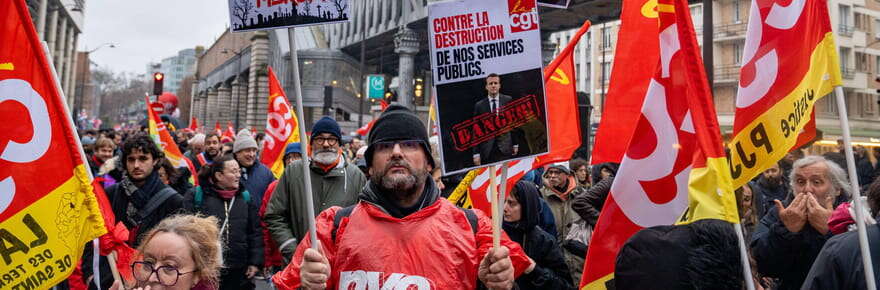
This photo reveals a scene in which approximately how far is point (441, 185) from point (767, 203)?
434 cm

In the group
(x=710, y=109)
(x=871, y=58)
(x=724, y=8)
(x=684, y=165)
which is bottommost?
(x=684, y=165)

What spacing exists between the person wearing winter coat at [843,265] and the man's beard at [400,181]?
1580mm

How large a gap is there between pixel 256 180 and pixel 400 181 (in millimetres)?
4560

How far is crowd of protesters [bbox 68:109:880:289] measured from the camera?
221cm

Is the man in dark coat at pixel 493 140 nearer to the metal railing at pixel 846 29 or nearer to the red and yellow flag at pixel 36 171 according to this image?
the red and yellow flag at pixel 36 171

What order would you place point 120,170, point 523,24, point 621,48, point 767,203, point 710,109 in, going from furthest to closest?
point 767,203, point 120,170, point 621,48, point 523,24, point 710,109

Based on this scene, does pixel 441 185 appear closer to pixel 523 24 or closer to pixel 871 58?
pixel 523 24

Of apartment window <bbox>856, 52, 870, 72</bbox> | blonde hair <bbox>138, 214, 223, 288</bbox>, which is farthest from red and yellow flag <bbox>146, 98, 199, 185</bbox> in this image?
apartment window <bbox>856, 52, 870, 72</bbox>

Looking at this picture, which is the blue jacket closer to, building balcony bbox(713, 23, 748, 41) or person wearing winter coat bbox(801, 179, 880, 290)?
person wearing winter coat bbox(801, 179, 880, 290)

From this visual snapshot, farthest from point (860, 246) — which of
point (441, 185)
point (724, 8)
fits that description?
point (724, 8)

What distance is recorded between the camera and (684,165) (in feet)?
10.5

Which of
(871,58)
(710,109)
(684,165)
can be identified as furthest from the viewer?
(871,58)

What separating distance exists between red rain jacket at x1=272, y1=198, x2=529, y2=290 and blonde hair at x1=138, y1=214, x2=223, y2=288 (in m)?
0.28

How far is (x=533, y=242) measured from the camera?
3861mm
